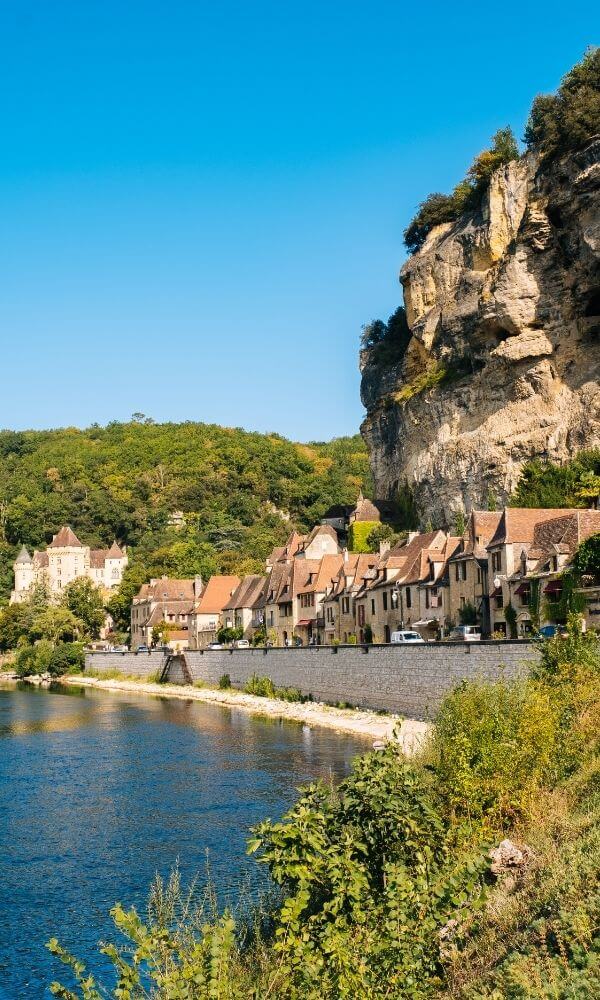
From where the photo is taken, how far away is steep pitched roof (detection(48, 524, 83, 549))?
140913 mm

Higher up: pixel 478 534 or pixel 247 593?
pixel 478 534

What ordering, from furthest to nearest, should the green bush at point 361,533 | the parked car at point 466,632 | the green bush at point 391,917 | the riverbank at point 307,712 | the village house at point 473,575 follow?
the green bush at point 361,533
the village house at point 473,575
the parked car at point 466,632
the riverbank at point 307,712
the green bush at point 391,917

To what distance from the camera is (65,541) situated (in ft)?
464

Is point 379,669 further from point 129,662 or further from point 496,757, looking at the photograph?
point 129,662

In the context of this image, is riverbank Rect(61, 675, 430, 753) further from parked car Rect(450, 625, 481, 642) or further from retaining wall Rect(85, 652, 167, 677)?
parked car Rect(450, 625, 481, 642)

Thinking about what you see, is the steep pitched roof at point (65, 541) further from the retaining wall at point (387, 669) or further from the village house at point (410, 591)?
the village house at point (410, 591)

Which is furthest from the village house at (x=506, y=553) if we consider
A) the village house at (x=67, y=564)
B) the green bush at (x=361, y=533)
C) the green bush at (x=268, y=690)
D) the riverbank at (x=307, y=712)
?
the village house at (x=67, y=564)

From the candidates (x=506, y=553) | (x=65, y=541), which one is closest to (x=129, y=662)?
(x=506, y=553)

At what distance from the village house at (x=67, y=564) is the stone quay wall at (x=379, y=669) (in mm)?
72247

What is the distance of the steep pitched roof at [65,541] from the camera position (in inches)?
5548

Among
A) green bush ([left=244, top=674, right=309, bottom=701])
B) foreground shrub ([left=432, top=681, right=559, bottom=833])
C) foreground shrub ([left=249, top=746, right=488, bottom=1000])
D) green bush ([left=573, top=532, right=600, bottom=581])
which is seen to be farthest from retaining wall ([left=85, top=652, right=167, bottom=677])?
foreground shrub ([left=249, top=746, right=488, bottom=1000])

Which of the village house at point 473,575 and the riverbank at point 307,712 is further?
the village house at point 473,575

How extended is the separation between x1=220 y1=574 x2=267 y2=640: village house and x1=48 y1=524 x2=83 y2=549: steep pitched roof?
62833 millimetres

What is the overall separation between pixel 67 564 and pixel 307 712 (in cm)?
9823
